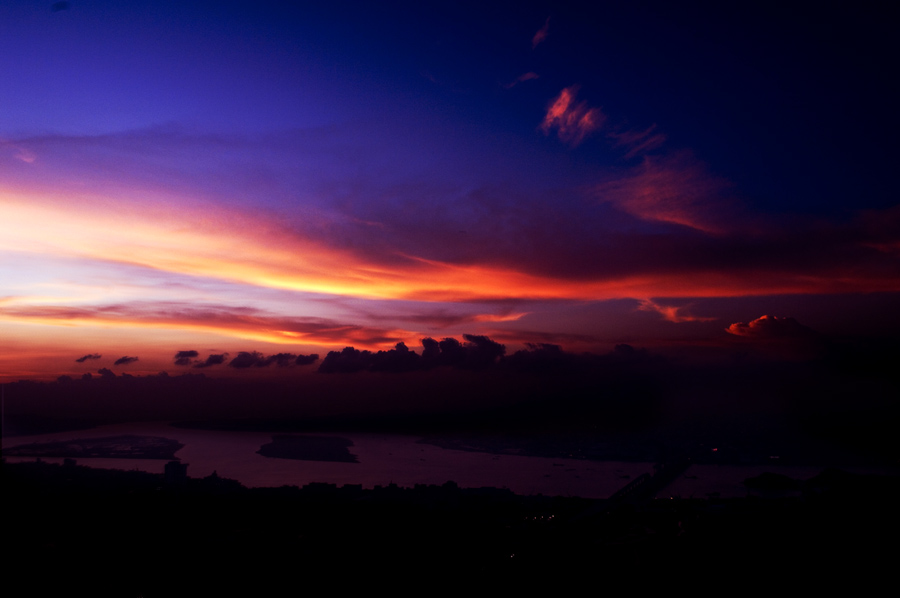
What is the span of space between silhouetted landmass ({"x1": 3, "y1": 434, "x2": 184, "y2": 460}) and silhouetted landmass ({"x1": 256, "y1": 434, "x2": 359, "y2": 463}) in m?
14.8

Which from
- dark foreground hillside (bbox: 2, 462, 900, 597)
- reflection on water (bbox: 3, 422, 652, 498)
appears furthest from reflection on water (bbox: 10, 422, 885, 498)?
dark foreground hillside (bbox: 2, 462, 900, 597)

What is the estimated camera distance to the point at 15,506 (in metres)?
21.5

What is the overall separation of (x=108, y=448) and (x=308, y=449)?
32230 mm

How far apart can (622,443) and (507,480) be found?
2926 cm

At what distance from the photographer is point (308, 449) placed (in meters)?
84.1

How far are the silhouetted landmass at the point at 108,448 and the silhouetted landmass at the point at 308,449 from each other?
14.8 m

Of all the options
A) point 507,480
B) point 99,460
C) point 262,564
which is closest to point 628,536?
point 262,564

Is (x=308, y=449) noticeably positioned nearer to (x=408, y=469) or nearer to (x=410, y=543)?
(x=408, y=469)

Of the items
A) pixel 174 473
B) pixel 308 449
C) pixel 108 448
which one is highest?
pixel 174 473

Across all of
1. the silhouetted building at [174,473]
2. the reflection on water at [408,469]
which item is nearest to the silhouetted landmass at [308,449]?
the reflection on water at [408,469]

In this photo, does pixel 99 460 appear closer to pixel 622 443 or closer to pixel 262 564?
pixel 262 564

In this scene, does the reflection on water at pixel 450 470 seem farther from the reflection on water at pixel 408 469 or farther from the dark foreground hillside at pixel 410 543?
the dark foreground hillside at pixel 410 543

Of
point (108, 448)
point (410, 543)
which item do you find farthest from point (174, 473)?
point (108, 448)

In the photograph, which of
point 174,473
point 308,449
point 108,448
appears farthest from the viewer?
point 308,449
